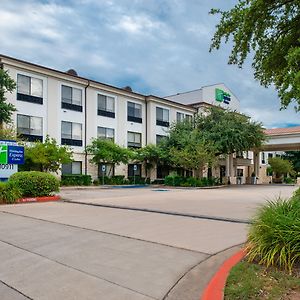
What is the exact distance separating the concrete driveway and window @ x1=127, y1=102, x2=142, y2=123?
29660 millimetres

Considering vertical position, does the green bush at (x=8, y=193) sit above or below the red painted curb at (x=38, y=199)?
above

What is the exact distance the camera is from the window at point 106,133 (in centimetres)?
3800

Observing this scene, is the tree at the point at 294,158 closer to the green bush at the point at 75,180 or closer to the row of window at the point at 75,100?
the row of window at the point at 75,100

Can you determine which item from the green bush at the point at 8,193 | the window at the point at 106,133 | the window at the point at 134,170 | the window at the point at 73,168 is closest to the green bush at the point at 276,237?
the green bush at the point at 8,193

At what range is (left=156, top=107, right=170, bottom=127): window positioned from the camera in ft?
146

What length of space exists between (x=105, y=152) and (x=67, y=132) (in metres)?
4.22

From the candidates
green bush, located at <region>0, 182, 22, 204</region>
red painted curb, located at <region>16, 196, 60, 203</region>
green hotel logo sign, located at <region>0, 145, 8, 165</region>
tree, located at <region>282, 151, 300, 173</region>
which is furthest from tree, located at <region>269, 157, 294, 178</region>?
green bush, located at <region>0, 182, 22, 204</region>

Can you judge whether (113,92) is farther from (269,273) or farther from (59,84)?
(269,273)

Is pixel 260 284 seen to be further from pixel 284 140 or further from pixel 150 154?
pixel 284 140

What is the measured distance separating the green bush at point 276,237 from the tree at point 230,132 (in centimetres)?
3136

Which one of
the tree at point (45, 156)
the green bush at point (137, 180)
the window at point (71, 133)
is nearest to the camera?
the tree at point (45, 156)

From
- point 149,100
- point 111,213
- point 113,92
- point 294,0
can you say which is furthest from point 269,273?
point 149,100

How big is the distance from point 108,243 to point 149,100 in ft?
118

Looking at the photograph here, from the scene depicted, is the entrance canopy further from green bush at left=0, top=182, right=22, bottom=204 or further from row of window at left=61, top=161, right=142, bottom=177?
green bush at left=0, top=182, right=22, bottom=204
